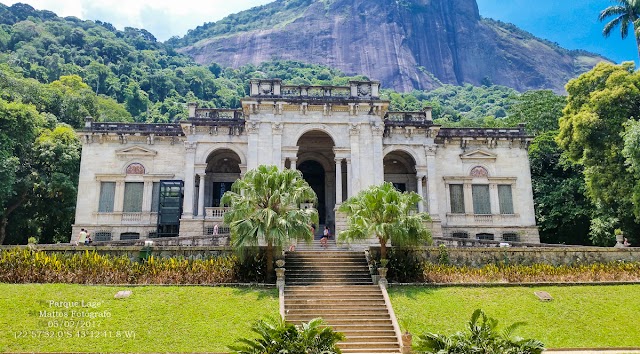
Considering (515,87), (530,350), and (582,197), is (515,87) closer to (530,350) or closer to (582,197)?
(582,197)

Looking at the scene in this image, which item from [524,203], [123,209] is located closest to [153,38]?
[123,209]

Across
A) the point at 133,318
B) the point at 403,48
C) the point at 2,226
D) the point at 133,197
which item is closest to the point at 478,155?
the point at 133,197

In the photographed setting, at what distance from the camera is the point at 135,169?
33.3 meters

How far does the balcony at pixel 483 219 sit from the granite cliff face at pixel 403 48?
10711cm

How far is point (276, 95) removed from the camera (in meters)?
30.2

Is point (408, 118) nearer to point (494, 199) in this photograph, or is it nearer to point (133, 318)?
point (494, 199)

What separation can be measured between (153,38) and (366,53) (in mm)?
62085

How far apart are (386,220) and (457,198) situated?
15326 mm

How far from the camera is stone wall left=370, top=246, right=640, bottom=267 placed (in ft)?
72.5

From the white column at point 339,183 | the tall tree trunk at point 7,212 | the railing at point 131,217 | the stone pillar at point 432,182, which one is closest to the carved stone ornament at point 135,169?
the railing at point 131,217

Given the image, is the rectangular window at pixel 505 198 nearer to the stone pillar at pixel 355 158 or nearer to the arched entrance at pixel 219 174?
the stone pillar at pixel 355 158

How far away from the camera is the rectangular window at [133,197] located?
32.9 meters

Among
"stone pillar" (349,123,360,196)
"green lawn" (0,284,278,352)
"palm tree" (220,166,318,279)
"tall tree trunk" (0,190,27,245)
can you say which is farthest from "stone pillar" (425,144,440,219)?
"tall tree trunk" (0,190,27,245)

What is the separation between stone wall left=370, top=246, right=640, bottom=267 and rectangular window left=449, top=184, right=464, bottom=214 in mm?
12231
